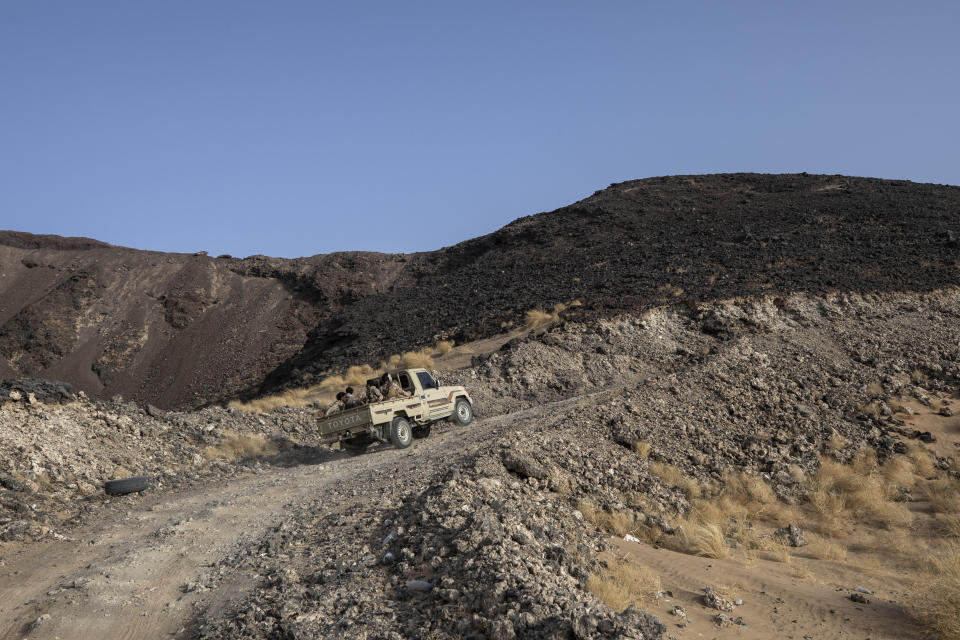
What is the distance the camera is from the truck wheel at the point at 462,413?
64.4ft

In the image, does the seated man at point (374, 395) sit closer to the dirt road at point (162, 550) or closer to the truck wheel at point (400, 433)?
the truck wheel at point (400, 433)

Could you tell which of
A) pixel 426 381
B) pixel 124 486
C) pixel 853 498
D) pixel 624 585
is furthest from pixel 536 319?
pixel 624 585

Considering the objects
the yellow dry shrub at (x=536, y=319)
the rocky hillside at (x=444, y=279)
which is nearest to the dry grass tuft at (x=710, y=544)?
the rocky hillside at (x=444, y=279)

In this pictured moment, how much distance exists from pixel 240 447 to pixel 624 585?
13189 mm

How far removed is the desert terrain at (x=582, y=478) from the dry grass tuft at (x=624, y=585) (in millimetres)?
54

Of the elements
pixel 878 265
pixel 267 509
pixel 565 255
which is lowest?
pixel 267 509

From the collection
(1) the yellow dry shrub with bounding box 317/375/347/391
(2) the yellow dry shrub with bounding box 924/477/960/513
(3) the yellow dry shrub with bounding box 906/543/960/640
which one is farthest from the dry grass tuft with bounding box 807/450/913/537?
(1) the yellow dry shrub with bounding box 317/375/347/391

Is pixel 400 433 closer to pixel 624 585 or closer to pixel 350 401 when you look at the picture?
pixel 350 401

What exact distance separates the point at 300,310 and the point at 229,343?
7255mm

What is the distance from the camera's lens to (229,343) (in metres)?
55.1

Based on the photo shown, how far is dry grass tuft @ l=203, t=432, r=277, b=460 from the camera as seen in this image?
16.9 m

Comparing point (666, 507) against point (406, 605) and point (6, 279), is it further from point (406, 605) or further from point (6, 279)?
point (6, 279)

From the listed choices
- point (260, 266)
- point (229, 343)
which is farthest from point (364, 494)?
point (260, 266)

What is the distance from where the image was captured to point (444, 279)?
2051 inches
